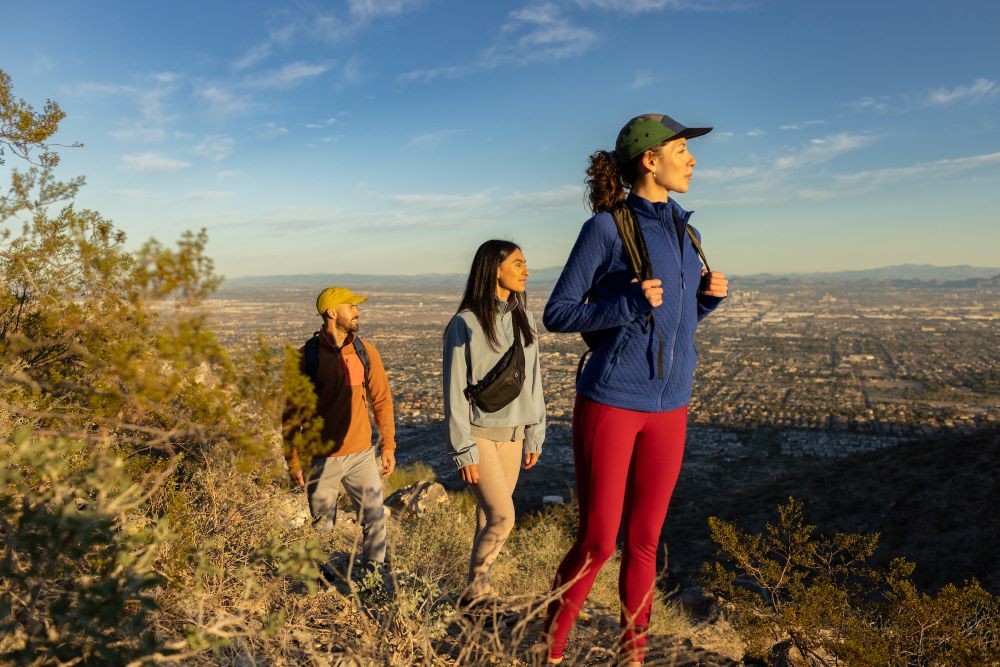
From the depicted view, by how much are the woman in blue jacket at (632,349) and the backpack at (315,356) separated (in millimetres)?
1773

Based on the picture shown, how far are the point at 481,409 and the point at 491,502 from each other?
411 millimetres

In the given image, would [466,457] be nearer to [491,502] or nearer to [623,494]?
[491,502]

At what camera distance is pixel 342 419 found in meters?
3.25

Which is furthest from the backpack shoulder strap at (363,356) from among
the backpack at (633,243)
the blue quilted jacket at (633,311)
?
the backpack at (633,243)

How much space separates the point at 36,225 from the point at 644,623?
5053mm

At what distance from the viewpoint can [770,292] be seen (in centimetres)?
16812

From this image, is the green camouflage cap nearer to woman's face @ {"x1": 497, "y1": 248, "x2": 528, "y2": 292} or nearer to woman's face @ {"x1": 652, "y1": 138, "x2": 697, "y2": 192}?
woman's face @ {"x1": 652, "y1": 138, "x2": 697, "y2": 192}

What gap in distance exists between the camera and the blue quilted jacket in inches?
74.2

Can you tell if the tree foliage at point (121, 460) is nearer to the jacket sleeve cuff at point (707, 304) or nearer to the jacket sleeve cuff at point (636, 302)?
the jacket sleeve cuff at point (636, 302)

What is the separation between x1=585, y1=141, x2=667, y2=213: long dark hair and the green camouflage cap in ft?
0.20

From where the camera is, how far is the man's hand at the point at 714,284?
202 cm

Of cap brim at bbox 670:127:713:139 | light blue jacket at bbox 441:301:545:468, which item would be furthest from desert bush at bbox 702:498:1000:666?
cap brim at bbox 670:127:713:139

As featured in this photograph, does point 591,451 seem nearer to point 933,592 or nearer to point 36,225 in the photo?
point 36,225

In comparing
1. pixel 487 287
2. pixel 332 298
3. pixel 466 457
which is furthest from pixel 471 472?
pixel 332 298
